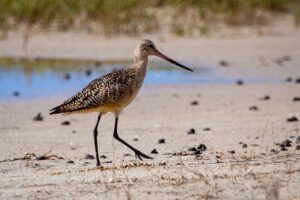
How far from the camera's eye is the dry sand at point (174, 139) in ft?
24.5

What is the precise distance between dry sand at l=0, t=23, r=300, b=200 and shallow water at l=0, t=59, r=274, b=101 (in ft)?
1.84

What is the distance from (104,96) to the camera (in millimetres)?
9531

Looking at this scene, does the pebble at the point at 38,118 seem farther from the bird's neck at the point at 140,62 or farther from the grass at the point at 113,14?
the grass at the point at 113,14

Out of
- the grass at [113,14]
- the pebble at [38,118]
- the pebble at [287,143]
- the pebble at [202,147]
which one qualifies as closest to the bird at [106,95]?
the pebble at [202,147]

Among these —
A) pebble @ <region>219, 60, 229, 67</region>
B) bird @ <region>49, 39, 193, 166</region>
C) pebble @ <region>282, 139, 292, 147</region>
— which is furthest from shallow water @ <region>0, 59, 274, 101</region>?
pebble @ <region>282, 139, 292, 147</region>

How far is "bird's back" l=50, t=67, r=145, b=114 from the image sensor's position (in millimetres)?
9523

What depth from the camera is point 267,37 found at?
22.3 m

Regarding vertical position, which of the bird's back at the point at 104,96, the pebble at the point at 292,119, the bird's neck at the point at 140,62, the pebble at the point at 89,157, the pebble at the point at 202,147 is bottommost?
the pebble at the point at 89,157

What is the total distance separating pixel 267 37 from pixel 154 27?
2.98 meters

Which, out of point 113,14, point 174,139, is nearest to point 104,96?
point 174,139

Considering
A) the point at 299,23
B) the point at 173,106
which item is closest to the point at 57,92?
the point at 173,106

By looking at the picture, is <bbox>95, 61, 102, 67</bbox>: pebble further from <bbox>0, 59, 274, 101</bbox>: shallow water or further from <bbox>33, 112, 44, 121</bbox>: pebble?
<bbox>33, 112, 44, 121</bbox>: pebble

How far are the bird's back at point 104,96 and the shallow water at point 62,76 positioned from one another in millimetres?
5473

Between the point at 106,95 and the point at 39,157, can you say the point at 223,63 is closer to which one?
the point at 106,95
